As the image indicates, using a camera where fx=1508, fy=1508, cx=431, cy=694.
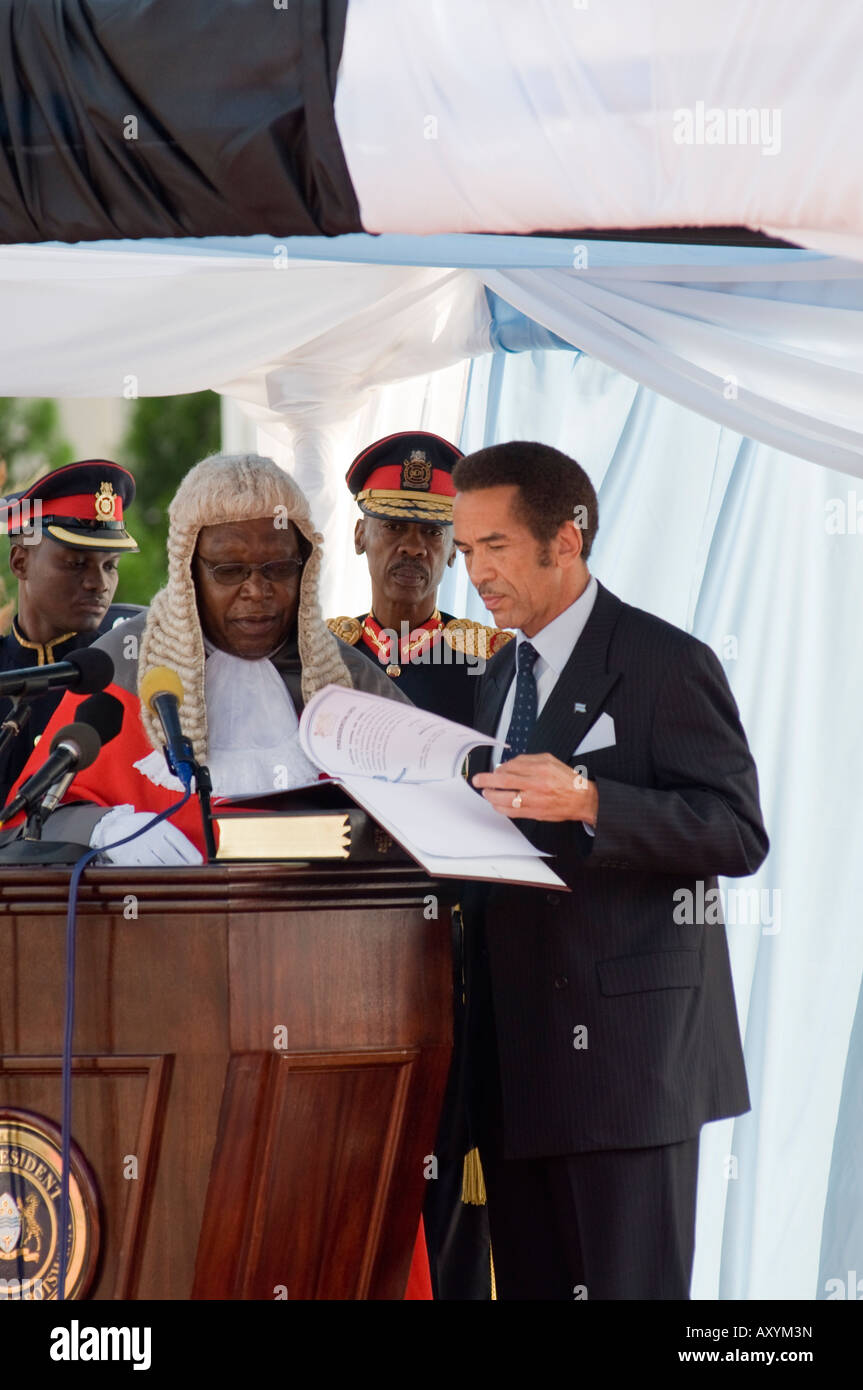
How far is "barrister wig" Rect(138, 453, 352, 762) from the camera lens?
2891 mm

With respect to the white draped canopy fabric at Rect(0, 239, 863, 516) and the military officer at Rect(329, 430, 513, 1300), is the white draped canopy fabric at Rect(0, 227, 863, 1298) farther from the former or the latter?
the military officer at Rect(329, 430, 513, 1300)

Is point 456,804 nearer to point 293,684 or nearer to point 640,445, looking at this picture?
point 293,684

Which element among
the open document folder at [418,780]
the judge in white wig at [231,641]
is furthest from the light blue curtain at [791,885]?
the open document folder at [418,780]

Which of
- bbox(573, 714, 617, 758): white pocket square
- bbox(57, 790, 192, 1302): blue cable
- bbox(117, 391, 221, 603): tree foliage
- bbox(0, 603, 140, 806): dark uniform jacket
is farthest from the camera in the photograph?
bbox(117, 391, 221, 603): tree foliage

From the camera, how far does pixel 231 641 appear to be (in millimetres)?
2979

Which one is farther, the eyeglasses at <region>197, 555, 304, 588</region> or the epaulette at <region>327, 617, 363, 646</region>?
the epaulette at <region>327, 617, 363, 646</region>

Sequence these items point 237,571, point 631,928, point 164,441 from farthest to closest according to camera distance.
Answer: point 164,441 → point 237,571 → point 631,928

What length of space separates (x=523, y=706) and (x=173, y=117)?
1.16 meters

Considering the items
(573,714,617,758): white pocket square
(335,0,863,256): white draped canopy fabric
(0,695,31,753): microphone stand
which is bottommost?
(573,714,617,758): white pocket square

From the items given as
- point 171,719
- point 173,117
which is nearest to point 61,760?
point 171,719

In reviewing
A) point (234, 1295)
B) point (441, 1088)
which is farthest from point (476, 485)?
point (234, 1295)

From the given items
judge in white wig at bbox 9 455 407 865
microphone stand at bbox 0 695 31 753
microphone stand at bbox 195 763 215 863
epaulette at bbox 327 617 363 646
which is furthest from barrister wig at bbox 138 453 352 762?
epaulette at bbox 327 617 363 646

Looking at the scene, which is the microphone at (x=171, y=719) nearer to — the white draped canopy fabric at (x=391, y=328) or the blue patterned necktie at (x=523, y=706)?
the blue patterned necktie at (x=523, y=706)

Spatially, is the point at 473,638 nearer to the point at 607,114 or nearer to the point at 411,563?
the point at 411,563
